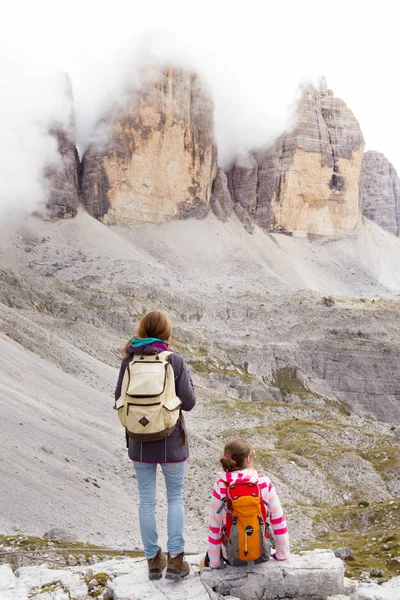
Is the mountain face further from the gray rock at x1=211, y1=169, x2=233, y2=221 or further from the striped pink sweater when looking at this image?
the striped pink sweater

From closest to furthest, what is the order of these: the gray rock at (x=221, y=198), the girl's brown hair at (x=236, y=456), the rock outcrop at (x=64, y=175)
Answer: the girl's brown hair at (x=236, y=456) → the rock outcrop at (x=64, y=175) → the gray rock at (x=221, y=198)

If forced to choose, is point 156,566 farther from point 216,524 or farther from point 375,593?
point 375,593

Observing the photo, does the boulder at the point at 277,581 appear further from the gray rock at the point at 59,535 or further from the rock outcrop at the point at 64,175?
the rock outcrop at the point at 64,175

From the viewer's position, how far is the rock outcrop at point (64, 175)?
131375 millimetres

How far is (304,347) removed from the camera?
70.6 meters

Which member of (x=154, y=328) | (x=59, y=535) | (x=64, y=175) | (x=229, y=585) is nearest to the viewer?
(x=229, y=585)

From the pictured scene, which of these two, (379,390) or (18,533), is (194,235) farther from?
(18,533)

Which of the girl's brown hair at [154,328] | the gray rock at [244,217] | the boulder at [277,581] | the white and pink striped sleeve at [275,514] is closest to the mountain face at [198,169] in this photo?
the gray rock at [244,217]

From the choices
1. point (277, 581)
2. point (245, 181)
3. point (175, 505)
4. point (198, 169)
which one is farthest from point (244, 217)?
point (277, 581)

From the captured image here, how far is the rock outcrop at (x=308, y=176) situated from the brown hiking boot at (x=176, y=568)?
159274mm

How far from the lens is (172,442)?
22.4 ft

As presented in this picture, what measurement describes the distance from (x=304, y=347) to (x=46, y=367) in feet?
141

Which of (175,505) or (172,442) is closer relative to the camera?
(172,442)

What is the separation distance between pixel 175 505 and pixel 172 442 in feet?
2.85
